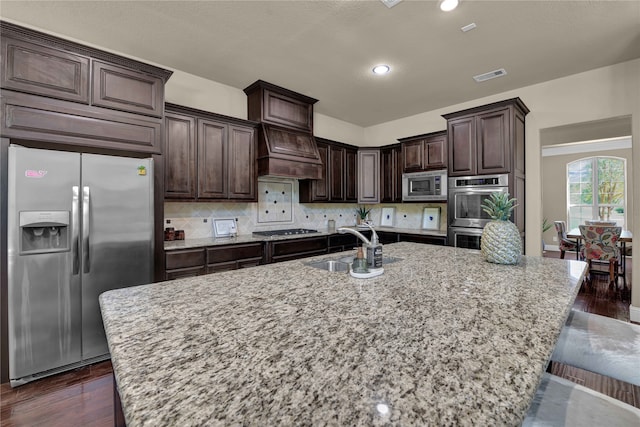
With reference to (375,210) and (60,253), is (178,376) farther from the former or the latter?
(375,210)

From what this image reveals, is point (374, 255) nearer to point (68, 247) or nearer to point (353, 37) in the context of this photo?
point (353, 37)

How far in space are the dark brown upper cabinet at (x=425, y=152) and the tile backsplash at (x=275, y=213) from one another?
720 mm

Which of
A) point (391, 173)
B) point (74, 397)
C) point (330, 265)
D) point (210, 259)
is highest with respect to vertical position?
point (391, 173)

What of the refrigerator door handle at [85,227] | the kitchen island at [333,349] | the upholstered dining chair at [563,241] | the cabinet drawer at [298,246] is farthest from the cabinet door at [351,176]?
the upholstered dining chair at [563,241]

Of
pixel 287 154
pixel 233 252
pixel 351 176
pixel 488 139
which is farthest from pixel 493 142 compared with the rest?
pixel 233 252

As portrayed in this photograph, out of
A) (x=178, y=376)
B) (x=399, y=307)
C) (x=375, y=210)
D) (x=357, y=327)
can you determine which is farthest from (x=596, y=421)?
(x=375, y=210)

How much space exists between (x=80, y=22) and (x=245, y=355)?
3121 millimetres

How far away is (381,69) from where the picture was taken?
10.6ft

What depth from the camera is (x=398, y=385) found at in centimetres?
58

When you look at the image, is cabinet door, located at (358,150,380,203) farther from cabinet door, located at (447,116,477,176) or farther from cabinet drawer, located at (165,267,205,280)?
cabinet drawer, located at (165,267,205,280)

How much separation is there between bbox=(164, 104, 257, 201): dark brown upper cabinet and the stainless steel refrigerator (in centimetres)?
54

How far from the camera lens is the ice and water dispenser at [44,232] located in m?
1.99

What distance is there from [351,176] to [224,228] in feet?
7.41

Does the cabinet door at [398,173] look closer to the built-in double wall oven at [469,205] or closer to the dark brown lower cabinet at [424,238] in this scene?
the dark brown lower cabinet at [424,238]
